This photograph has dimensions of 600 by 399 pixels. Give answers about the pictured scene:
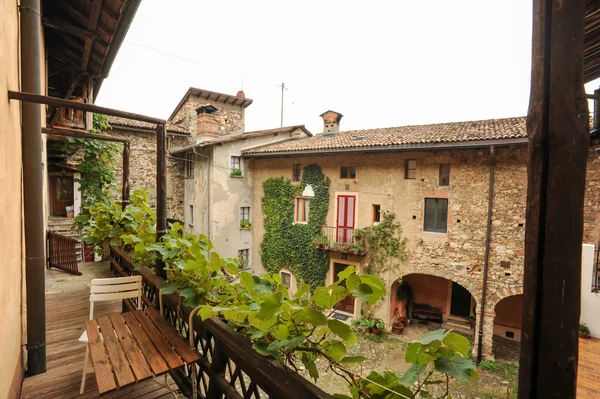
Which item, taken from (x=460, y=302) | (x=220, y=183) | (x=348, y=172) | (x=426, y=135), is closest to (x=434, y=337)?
(x=426, y=135)

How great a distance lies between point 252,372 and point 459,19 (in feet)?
8.98

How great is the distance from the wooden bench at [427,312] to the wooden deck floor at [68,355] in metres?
10.8

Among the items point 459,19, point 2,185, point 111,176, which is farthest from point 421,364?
point 111,176

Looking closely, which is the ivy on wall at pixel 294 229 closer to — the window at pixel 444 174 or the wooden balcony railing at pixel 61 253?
the window at pixel 444 174

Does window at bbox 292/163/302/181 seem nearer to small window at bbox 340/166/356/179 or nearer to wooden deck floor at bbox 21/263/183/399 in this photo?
small window at bbox 340/166/356/179

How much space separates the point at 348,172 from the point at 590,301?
300 inches

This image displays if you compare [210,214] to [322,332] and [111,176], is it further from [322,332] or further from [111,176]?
[322,332]

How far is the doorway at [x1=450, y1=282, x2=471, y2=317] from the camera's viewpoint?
11.2m

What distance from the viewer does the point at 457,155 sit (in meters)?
9.23

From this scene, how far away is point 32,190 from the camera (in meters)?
2.53

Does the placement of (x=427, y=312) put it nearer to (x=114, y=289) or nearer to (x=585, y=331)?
(x=585, y=331)

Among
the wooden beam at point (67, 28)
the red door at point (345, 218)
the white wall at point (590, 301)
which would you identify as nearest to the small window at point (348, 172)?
the red door at point (345, 218)

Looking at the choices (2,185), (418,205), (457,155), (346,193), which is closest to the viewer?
(2,185)

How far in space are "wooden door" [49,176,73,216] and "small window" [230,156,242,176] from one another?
7584 millimetres
